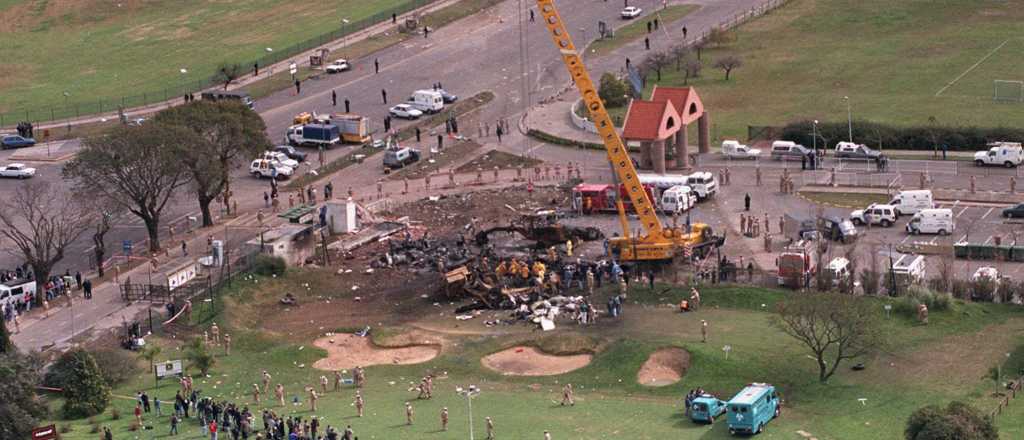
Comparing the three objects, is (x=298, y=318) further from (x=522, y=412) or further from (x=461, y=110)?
(x=461, y=110)

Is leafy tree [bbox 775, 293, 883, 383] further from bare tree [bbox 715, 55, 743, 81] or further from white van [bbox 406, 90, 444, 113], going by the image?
bare tree [bbox 715, 55, 743, 81]

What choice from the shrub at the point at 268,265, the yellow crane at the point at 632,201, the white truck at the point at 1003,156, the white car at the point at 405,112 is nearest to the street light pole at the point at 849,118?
the white truck at the point at 1003,156

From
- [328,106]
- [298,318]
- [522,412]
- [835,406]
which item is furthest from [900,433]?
[328,106]

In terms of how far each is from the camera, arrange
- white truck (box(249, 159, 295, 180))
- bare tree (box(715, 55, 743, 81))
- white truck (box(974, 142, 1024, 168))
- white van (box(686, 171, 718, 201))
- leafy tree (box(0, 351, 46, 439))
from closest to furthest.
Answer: leafy tree (box(0, 351, 46, 439))
white van (box(686, 171, 718, 201))
white truck (box(974, 142, 1024, 168))
white truck (box(249, 159, 295, 180))
bare tree (box(715, 55, 743, 81))

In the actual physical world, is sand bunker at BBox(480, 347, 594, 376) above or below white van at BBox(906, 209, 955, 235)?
below

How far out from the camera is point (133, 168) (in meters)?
119

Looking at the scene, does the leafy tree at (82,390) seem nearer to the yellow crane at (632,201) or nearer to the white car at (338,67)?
the yellow crane at (632,201)

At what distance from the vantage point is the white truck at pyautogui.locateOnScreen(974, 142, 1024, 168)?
12988cm

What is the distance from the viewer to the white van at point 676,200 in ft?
403

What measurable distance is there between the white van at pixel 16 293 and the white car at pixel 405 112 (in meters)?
45.4

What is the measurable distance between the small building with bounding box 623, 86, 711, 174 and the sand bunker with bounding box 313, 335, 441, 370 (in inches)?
1206

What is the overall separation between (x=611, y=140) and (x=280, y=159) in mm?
33558

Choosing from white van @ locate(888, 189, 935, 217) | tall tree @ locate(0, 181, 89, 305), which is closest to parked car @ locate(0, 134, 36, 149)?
tall tree @ locate(0, 181, 89, 305)

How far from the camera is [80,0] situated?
7721 inches
